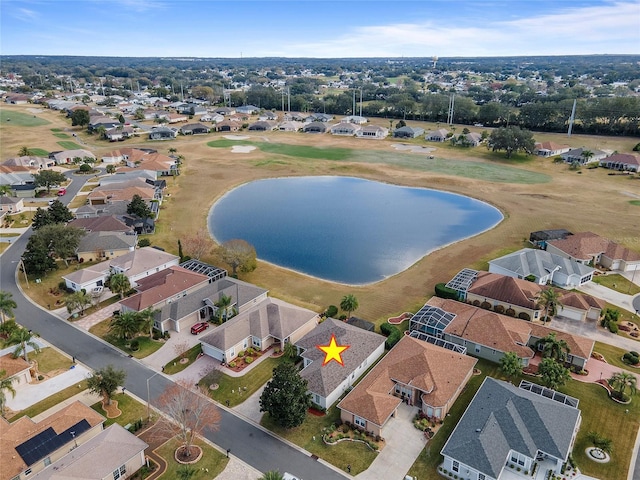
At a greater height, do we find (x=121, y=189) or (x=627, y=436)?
(x=121, y=189)

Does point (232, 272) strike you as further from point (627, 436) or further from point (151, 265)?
point (627, 436)

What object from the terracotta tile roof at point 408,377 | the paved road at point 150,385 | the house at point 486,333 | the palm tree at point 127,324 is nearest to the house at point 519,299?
the house at point 486,333

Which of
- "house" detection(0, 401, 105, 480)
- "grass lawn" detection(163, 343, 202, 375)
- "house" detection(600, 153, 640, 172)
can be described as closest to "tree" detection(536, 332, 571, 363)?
"grass lawn" detection(163, 343, 202, 375)

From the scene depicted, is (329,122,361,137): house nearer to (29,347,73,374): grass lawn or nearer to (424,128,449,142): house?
(424,128,449,142): house

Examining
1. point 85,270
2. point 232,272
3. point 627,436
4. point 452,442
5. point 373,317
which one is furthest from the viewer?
point 232,272

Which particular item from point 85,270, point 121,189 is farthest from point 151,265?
point 121,189

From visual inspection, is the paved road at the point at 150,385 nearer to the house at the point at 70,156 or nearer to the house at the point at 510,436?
the house at the point at 510,436

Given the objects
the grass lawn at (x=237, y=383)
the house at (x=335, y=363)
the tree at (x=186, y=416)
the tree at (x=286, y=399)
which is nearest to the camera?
the tree at (x=186, y=416)
